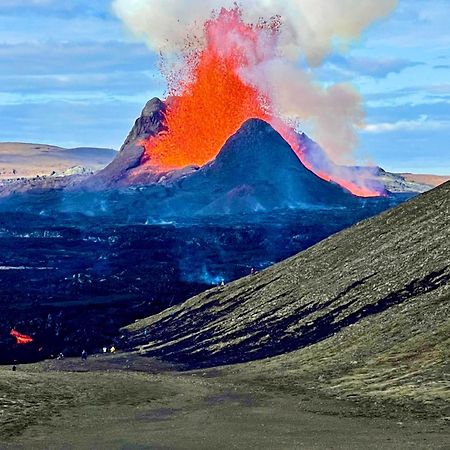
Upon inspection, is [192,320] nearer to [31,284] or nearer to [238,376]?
[238,376]

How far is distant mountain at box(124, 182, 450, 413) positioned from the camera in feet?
224

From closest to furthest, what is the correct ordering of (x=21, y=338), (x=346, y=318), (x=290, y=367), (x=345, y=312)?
1. (x=290, y=367)
2. (x=346, y=318)
3. (x=345, y=312)
4. (x=21, y=338)

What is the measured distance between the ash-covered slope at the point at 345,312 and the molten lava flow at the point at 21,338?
11.0 m

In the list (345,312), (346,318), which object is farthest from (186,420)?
(345,312)

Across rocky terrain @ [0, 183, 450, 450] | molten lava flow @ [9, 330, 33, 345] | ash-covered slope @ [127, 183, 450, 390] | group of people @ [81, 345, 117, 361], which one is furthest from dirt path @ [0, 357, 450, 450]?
molten lava flow @ [9, 330, 33, 345]

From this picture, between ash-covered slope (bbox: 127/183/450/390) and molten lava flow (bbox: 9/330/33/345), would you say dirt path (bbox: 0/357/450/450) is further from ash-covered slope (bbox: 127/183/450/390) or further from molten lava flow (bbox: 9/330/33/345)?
molten lava flow (bbox: 9/330/33/345)

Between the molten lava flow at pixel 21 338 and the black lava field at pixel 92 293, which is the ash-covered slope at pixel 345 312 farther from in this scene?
the molten lava flow at pixel 21 338

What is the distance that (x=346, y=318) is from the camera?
3361 inches

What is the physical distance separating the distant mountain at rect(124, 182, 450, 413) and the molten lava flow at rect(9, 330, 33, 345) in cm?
1123

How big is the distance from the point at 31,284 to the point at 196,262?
1473 inches

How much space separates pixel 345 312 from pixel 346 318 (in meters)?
1.55

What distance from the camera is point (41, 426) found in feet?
173

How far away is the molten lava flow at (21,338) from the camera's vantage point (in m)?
107

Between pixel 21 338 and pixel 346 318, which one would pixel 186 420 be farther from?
pixel 21 338
